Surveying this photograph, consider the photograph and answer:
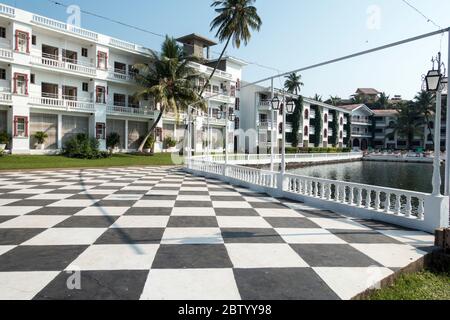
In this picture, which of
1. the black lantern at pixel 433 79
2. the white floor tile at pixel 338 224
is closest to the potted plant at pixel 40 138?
the white floor tile at pixel 338 224

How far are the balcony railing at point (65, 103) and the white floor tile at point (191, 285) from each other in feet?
90.2

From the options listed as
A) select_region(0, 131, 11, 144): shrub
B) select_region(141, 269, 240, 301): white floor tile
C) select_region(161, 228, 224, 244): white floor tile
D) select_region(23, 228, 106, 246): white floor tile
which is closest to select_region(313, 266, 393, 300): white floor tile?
select_region(141, 269, 240, 301): white floor tile

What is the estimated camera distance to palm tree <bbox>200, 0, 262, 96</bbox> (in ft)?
107

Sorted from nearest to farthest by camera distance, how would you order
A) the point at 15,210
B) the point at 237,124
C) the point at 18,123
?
the point at 15,210 < the point at 18,123 < the point at 237,124

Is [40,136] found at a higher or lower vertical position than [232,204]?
higher

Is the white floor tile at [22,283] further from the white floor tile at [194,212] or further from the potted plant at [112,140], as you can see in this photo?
the potted plant at [112,140]

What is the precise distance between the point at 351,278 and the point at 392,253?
1495 millimetres

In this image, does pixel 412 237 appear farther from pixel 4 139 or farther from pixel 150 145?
pixel 150 145

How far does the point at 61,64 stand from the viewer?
28266mm

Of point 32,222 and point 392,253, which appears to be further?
point 32,222

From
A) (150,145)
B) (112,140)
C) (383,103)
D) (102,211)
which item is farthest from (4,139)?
(383,103)

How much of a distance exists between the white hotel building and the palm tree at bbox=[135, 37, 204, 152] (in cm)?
265

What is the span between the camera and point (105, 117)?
31422 millimetres
